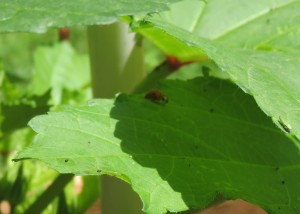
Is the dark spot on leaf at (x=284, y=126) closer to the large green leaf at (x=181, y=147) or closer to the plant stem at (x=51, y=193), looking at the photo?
the large green leaf at (x=181, y=147)

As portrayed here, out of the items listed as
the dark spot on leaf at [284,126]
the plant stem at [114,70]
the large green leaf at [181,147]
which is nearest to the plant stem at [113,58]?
the plant stem at [114,70]

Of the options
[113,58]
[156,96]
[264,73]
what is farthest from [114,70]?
[264,73]

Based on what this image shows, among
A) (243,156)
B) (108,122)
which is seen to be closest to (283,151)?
(243,156)

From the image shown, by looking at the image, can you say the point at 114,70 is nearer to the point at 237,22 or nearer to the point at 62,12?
the point at 237,22

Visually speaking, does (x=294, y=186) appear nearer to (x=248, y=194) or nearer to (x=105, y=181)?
(x=248, y=194)

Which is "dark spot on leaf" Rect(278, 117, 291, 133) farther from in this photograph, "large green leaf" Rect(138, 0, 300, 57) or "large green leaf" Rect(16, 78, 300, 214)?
"large green leaf" Rect(138, 0, 300, 57)

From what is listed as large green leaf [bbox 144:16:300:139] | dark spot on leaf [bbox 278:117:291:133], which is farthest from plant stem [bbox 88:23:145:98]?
dark spot on leaf [bbox 278:117:291:133]
